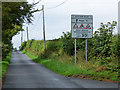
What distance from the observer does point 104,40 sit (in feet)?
67.0

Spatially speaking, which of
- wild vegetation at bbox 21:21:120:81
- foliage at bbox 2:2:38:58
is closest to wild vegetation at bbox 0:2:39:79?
foliage at bbox 2:2:38:58

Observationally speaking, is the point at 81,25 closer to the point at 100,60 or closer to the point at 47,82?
the point at 100,60

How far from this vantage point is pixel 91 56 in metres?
22.6

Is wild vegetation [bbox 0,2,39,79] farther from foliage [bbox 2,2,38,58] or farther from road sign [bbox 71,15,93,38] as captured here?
road sign [bbox 71,15,93,38]

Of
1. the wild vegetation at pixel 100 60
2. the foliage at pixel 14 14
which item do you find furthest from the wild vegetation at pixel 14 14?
the wild vegetation at pixel 100 60

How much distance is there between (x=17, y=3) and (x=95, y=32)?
7.92 meters

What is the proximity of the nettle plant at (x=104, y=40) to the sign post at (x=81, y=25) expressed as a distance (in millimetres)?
861

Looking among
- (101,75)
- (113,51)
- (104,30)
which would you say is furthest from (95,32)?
(101,75)

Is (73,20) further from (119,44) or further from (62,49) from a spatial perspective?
(62,49)

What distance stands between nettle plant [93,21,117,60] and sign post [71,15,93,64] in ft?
2.82

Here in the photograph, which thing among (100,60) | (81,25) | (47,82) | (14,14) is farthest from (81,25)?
(47,82)

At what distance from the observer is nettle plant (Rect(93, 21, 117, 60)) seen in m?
20.0

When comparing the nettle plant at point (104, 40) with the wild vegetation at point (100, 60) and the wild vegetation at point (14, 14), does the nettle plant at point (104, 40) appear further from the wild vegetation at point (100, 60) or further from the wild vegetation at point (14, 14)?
the wild vegetation at point (14, 14)

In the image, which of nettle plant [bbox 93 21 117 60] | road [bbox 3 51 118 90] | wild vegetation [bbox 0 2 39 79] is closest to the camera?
road [bbox 3 51 118 90]
